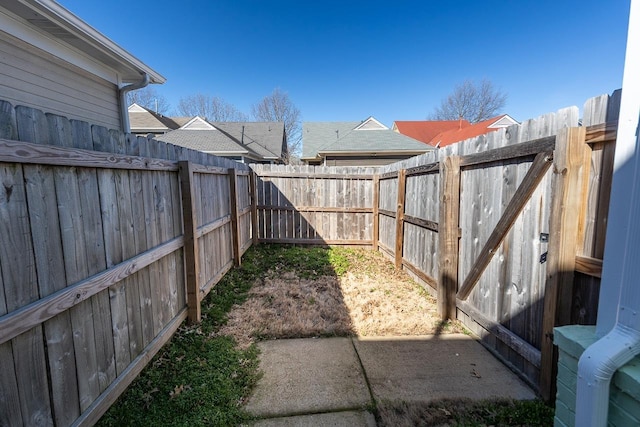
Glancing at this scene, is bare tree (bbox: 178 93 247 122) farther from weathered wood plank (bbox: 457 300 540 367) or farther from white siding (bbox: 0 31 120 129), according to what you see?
weathered wood plank (bbox: 457 300 540 367)

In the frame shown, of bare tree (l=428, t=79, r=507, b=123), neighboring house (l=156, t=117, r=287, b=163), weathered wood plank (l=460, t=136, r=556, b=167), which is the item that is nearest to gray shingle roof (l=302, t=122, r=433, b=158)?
neighboring house (l=156, t=117, r=287, b=163)

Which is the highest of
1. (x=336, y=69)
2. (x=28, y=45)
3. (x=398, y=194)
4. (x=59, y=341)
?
(x=336, y=69)

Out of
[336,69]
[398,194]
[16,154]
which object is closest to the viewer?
[16,154]

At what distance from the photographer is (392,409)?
1.96m

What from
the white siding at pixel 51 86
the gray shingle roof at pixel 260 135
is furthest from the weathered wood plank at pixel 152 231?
the gray shingle roof at pixel 260 135

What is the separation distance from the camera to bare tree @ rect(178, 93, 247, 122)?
28.9 meters

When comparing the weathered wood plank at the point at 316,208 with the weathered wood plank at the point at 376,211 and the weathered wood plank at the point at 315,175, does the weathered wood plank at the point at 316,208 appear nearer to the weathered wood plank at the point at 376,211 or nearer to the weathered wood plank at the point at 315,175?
the weathered wood plank at the point at 376,211

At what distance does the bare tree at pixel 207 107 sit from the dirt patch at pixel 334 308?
2874 centimetres

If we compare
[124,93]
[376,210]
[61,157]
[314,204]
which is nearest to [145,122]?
[124,93]

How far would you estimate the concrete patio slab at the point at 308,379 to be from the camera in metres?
2.00

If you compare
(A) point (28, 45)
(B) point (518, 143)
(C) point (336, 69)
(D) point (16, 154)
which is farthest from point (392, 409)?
(C) point (336, 69)

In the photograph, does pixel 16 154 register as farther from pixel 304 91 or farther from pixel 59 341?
pixel 304 91

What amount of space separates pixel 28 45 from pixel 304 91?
22.0 meters

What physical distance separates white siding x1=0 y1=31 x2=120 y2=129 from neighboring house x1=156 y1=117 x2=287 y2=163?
29.6ft
